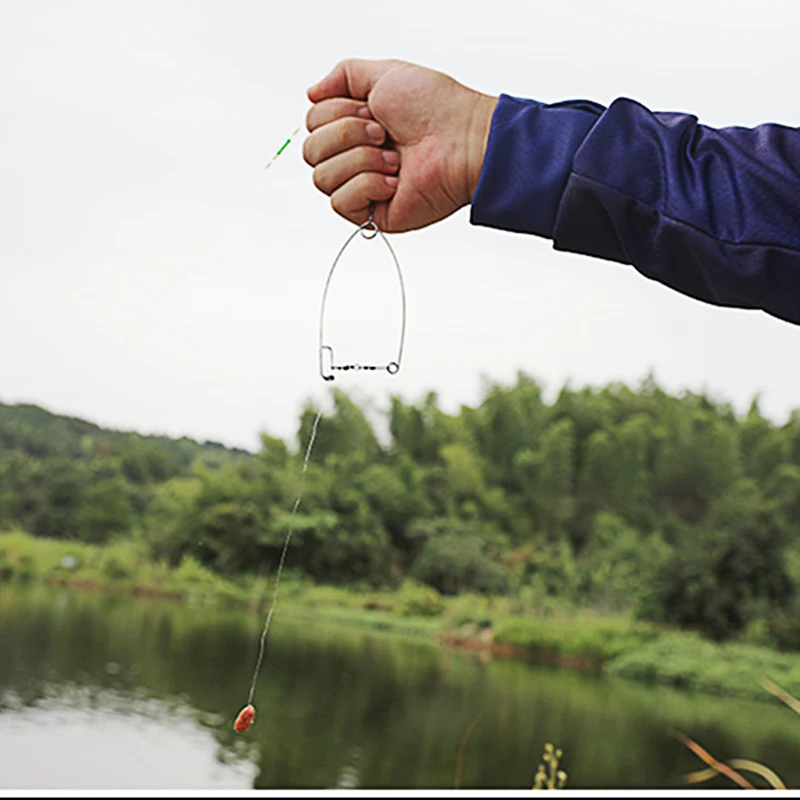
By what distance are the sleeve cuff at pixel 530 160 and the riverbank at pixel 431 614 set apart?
900 cm

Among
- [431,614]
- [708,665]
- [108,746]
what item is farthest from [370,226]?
[431,614]

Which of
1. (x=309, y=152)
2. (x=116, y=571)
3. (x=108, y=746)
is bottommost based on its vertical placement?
(x=108, y=746)

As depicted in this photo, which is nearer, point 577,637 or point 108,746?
point 108,746

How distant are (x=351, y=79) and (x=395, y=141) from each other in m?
0.08

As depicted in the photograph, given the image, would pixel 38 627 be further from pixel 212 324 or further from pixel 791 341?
pixel 791 341

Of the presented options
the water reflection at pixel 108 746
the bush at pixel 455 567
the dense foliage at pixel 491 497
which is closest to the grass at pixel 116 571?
the dense foliage at pixel 491 497

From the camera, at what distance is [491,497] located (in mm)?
11055

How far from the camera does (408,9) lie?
616cm

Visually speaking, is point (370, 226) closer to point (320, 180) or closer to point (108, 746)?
point (320, 180)

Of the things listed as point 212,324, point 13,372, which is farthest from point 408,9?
point 13,372

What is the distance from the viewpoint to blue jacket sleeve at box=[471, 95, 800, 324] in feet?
1.94

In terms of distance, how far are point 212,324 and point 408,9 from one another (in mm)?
2346

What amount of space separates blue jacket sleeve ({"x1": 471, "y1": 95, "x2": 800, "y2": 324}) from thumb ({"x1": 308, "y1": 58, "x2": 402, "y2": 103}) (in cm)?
23

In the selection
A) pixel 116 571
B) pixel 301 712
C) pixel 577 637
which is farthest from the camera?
pixel 116 571
